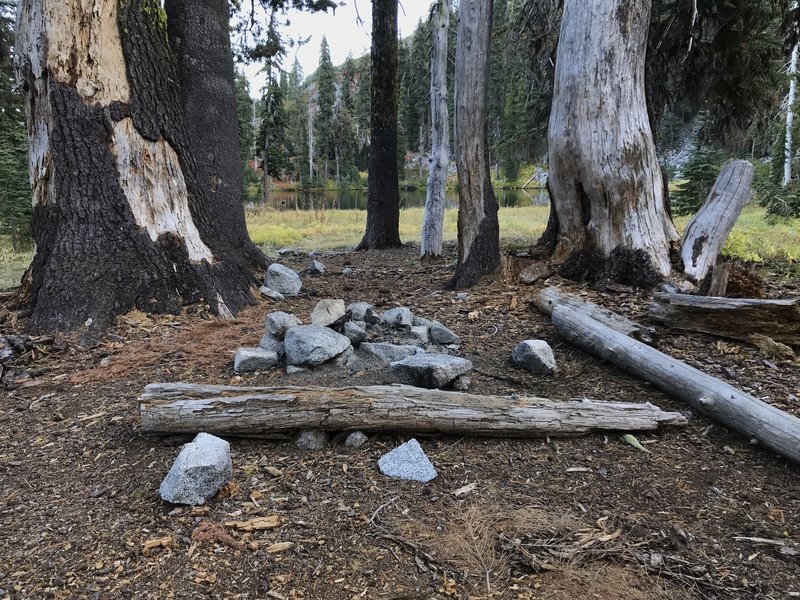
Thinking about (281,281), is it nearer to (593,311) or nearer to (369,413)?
(593,311)

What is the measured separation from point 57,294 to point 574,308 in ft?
15.1

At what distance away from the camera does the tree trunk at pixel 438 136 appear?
363 inches

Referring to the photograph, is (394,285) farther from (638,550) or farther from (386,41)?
(386,41)

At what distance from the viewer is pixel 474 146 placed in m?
6.47

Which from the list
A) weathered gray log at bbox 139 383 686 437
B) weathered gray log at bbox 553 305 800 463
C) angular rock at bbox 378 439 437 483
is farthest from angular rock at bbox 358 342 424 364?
weathered gray log at bbox 553 305 800 463

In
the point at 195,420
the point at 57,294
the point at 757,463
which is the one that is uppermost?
the point at 57,294

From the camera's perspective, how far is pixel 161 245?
5.00m

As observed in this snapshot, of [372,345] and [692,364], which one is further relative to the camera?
[372,345]

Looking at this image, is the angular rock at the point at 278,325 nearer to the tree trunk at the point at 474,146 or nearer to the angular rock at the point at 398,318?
the angular rock at the point at 398,318

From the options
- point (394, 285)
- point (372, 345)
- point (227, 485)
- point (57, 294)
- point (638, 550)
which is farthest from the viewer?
point (394, 285)

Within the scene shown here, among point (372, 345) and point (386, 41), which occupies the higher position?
point (386, 41)

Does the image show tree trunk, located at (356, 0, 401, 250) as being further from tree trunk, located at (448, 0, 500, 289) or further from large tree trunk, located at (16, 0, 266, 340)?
large tree trunk, located at (16, 0, 266, 340)

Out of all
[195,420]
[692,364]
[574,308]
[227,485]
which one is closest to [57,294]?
[195,420]

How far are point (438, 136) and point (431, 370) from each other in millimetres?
7018
